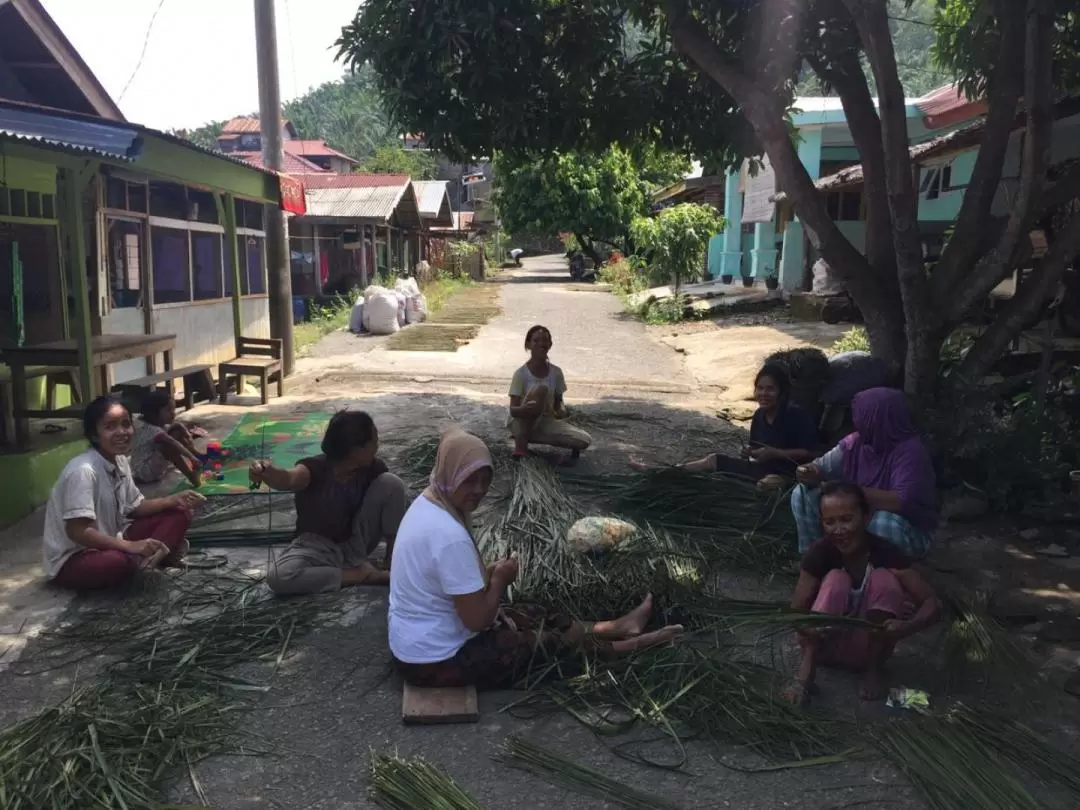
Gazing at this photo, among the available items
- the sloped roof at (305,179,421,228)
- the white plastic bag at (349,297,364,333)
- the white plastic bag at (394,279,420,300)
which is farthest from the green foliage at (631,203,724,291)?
the white plastic bag at (349,297,364,333)

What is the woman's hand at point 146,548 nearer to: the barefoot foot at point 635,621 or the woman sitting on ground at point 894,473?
the barefoot foot at point 635,621

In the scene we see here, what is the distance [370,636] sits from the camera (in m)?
3.83

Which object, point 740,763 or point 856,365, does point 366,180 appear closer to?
point 856,365

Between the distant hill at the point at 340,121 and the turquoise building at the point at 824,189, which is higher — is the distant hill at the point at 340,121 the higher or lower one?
the higher one

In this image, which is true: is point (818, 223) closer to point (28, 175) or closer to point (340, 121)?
point (28, 175)

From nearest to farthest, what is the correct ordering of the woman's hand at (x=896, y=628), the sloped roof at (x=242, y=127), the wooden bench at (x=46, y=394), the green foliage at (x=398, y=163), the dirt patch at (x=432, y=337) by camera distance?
the woman's hand at (x=896, y=628), the wooden bench at (x=46, y=394), the dirt patch at (x=432, y=337), the green foliage at (x=398, y=163), the sloped roof at (x=242, y=127)

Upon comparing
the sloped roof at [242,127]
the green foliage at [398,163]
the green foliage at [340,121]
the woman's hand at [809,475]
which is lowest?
the woman's hand at [809,475]

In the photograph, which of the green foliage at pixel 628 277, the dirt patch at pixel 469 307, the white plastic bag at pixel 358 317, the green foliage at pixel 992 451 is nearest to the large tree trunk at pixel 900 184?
the green foliage at pixel 992 451

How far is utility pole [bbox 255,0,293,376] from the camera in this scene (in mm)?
10258

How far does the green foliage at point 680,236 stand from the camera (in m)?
21.6

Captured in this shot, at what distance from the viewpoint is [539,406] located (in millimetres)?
6316

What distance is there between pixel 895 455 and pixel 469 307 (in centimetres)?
1896

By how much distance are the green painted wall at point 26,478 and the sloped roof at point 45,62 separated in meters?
4.18

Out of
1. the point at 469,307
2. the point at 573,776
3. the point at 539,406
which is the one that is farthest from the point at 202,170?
the point at 469,307
